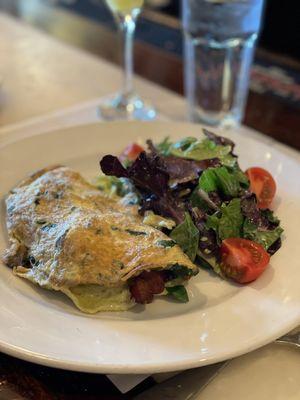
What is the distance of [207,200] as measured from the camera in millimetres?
1372

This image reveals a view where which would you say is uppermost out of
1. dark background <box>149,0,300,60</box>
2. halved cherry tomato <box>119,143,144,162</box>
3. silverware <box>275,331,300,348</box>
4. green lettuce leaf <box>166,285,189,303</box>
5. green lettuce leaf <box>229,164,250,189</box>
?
green lettuce leaf <box>229,164,250,189</box>

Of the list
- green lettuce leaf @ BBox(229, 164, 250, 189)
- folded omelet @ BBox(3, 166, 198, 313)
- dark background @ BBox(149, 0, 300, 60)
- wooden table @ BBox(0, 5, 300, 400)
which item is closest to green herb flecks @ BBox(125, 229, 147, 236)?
folded omelet @ BBox(3, 166, 198, 313)

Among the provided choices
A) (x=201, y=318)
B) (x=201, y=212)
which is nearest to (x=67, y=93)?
(x=201, y=212)

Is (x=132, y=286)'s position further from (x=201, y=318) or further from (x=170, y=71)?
(x=170, y=71)

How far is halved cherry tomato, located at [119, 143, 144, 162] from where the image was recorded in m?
1.63

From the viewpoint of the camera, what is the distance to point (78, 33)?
3.12 meters

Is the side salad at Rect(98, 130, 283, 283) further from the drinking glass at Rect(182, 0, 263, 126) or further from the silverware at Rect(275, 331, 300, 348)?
the drinking glass at Rect(182, 0, 263, 126)

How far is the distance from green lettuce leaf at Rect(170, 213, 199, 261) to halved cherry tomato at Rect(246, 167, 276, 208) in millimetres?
259

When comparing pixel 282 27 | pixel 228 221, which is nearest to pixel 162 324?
pixel 228 221

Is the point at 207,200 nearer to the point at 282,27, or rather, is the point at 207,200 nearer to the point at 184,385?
the point at 184,385

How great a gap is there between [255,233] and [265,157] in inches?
16.0

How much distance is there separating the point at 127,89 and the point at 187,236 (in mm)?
1173

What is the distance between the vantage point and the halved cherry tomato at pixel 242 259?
1.17 m

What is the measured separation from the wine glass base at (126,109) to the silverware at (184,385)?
1347 mm
